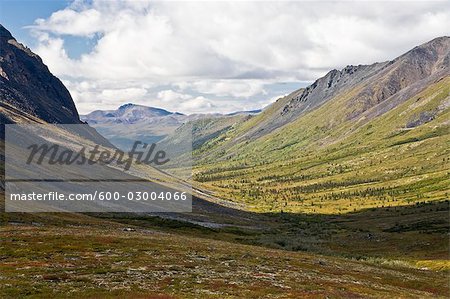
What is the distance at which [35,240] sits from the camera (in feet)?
→ 221

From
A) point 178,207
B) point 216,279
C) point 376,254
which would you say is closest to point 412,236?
point 376,254

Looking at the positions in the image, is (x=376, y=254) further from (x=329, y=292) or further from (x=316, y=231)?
(x=329, y=292)

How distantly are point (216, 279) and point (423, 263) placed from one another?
221 feet

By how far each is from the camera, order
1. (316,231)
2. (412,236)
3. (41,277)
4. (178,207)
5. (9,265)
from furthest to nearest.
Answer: (178,207)
(316,231)
(412,236)
(9,265)
(41,277)

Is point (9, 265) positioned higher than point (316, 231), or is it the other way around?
point (9, 265)

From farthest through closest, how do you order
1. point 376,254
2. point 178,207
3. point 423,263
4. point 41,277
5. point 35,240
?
point 178,207, point 376,254, point 423,263, point 35,240, point 41,277

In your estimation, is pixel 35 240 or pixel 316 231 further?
pixel 316 231

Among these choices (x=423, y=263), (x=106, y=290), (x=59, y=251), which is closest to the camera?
(x=106, y=290)

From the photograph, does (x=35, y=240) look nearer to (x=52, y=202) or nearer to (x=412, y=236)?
(x=52, y=202)

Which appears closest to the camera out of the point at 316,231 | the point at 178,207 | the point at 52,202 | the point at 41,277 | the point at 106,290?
the point at 106,290

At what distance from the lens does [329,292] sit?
4912 centimetres

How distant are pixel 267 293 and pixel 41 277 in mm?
23112

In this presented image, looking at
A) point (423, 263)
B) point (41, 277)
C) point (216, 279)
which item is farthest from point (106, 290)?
point (423, 263)

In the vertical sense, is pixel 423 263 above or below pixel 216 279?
below
